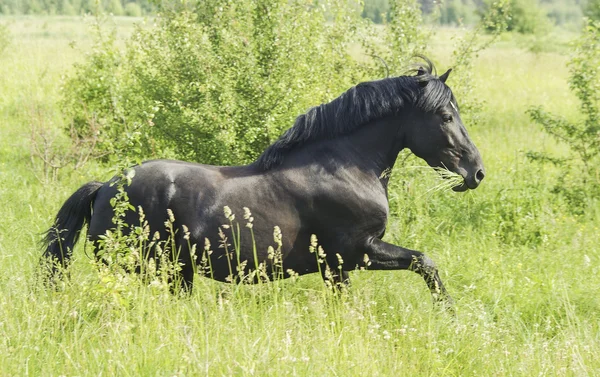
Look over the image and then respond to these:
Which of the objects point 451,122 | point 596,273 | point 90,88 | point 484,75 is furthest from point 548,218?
point 484,75

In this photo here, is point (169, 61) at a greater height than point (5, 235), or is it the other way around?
point (169, 61)

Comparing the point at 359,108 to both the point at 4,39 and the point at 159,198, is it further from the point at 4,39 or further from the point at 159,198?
the point at 4,39

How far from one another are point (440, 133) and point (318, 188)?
937 millimetres

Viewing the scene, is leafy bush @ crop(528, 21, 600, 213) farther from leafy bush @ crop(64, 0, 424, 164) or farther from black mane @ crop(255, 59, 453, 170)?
black mane @ crop(255, 59, 453, 170)

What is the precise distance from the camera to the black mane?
497 centimetres

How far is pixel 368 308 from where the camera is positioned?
13.7 ft

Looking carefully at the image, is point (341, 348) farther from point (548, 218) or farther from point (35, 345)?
point (548, 218)

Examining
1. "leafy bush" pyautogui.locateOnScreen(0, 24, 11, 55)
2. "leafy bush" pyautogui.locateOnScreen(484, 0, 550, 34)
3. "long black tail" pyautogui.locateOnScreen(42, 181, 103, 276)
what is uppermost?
"leafy bush" pyautogui.locateOnScreen(0, 24, 11, 55)

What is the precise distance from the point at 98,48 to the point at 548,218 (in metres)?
6.36

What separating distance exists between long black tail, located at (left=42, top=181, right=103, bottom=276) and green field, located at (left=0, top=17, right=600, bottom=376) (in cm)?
18

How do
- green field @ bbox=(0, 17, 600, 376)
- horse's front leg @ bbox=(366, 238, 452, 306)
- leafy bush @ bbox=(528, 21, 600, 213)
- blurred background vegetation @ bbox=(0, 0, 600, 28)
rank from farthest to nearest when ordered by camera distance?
blurred background vegetation @ bbox=(0, 0, 600, 28), leafy bush @ bbox=(528, 21, 600, 213), horse's front leg @ bbox=(366, 238, 452, 306), green field @ bbox=(0, 17, 600, 376)

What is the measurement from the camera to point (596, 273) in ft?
18.7

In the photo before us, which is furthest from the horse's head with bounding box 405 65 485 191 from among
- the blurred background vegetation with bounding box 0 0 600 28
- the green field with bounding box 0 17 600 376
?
the blurred background vegetation with bounding box 0 0 600 28

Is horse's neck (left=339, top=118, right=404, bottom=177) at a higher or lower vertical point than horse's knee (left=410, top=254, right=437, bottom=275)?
higher
